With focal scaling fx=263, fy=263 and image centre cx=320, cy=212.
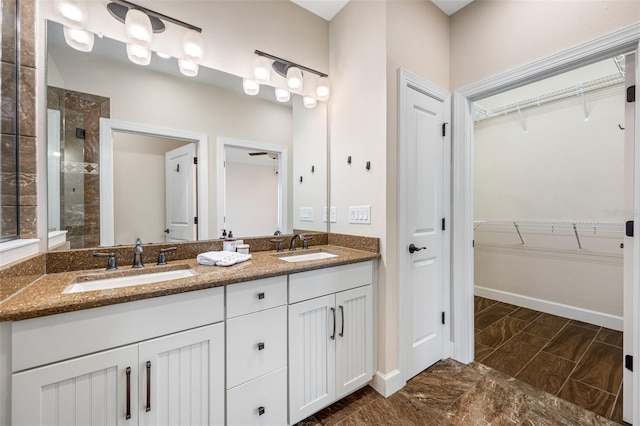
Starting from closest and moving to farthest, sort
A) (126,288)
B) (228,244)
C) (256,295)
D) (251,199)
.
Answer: (126,288), (256,295), (228,244), (251,199)

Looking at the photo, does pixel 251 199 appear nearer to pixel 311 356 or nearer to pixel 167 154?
pixel 167 154

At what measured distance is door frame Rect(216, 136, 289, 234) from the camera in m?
1.83

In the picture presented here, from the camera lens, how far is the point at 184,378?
1097 millimetres

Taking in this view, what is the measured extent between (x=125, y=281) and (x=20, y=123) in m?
0.84

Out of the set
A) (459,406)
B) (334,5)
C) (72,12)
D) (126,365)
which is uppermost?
(334,5)

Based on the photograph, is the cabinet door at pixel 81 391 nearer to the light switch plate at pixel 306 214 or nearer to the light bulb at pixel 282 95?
the light switch plate at pixel 306 214

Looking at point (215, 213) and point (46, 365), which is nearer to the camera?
point (46, 365)

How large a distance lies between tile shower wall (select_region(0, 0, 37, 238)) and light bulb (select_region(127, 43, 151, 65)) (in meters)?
0.37

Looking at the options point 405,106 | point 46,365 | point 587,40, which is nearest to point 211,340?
point 46,365

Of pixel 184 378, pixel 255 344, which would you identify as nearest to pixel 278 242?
pixel 255 344

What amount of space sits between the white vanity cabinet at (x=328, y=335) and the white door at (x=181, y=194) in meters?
0.83

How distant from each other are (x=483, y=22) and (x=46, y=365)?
3083 millimetres

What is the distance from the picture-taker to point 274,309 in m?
1.33

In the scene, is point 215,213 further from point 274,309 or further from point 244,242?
point 274,309
